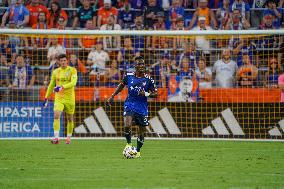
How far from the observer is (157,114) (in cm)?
2450

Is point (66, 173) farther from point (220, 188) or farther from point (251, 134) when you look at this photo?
point (251, 134)

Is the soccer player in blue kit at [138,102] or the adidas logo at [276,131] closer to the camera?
the soccer player in blue kit at [138,102]

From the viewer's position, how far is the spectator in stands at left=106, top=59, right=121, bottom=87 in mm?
24766

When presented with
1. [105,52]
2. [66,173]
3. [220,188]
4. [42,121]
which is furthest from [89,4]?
[220,188]

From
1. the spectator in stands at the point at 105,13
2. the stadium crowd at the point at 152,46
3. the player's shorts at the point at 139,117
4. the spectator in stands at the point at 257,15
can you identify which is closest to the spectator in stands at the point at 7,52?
the stadium crowd at the point at 152,46

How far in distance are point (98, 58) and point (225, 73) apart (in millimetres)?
3952

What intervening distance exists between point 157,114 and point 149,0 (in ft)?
16.6

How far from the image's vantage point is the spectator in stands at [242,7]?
27.7 m

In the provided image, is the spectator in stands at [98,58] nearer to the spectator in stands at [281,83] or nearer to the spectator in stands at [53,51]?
the spectator in stands at [53,51]

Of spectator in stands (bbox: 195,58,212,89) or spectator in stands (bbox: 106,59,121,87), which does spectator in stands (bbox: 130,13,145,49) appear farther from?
spectator in stands (bbox: 195,58,212,89)

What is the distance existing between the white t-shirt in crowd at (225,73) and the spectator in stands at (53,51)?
15.6 ft

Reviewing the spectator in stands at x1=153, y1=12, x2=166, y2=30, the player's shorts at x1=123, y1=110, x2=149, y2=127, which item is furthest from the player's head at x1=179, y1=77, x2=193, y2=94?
the player's shorts at x1=123, y1=110, x2=149, y2=127

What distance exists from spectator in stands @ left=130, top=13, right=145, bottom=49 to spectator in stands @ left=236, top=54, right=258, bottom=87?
3179mm

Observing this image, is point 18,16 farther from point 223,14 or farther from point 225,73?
point 225,73
